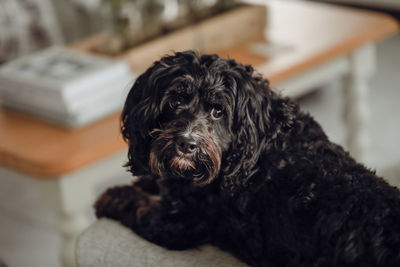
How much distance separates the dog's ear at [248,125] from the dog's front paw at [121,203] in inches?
12.9

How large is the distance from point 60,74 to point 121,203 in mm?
984

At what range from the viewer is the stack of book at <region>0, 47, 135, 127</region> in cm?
224

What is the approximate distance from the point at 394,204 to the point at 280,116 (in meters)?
0.29

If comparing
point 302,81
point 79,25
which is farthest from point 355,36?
point 79,25

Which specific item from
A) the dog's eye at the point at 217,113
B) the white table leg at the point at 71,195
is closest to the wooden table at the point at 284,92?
the white table leg at the point at 71,195

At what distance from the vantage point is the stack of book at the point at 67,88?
2236mm

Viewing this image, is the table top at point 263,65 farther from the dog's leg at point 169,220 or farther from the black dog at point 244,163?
the black dog at point 244,163

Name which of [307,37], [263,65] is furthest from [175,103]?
[307,37]

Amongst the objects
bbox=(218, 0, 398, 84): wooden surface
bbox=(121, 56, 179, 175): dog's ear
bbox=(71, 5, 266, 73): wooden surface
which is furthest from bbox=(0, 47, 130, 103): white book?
bbox=(121, 56, 179, 175): dog's ear

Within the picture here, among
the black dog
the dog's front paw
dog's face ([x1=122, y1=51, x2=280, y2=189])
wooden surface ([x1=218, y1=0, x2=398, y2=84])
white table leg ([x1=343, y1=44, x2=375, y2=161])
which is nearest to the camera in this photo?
the black dog

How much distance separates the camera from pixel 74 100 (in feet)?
7.36

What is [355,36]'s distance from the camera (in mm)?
2824

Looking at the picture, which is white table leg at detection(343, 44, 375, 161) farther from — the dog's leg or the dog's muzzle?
the dog's muzzle

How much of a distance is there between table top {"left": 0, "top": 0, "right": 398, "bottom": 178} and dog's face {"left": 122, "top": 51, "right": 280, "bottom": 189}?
0.78m
